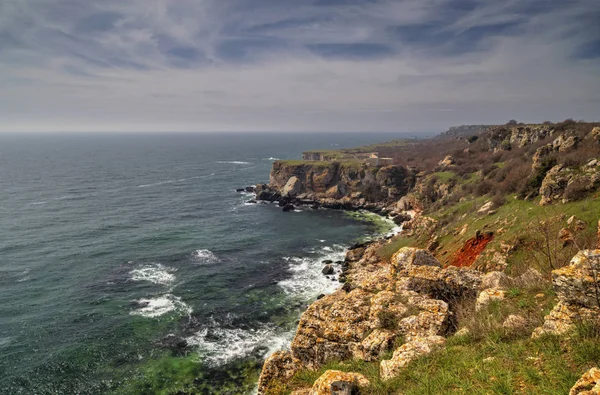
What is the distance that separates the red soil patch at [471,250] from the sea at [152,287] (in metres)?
18.0

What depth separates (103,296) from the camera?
146ft

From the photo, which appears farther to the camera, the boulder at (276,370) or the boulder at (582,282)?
the boulder at (276,370)

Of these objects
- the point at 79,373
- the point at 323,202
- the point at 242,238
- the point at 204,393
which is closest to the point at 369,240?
the point at 242,238

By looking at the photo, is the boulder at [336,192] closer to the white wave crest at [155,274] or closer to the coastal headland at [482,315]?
the white wave crest at [155,274]

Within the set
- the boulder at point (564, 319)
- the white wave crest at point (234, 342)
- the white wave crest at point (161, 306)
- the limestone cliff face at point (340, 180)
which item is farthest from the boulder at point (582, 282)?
the limestone cliff face at point (340, 180)

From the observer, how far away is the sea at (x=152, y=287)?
31.1 meters

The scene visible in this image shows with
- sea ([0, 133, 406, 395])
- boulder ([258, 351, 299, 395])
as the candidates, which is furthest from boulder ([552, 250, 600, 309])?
sea ([0, 133, 406, 395])

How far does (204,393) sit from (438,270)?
22.8m

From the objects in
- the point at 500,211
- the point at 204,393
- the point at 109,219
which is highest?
the point at 500,211

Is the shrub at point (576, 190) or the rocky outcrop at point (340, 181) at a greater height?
the shrub at point (576, 190)

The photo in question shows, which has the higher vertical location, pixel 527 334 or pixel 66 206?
pixel 527 334

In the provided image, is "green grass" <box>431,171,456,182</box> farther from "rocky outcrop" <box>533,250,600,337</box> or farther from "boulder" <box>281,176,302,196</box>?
"rocky outcrop" <box>533,250,600,337</box>

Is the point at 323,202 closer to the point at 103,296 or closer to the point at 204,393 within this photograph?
the point at 103,296

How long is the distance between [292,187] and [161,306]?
7688cm
